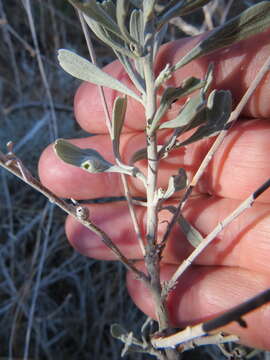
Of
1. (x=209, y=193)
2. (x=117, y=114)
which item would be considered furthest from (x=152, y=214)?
(x=209, y=193)

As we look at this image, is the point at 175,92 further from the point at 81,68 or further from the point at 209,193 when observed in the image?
the point at 209,193

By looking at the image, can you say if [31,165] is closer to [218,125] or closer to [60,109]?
[60,109]

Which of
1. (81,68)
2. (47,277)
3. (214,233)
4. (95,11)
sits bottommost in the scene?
(47,277)

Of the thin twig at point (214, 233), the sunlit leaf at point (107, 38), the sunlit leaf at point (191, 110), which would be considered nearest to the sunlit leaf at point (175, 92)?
the sunlit leaf at point (191, 110)

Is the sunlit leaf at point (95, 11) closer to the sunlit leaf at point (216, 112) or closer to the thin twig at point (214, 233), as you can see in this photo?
the sunlit leaf at point (216, 112)

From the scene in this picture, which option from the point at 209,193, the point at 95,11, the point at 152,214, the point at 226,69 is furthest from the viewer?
the point at 209,193

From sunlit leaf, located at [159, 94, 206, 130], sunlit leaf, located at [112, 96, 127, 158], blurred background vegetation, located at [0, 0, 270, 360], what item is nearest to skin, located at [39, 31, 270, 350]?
blurred background vegetation, located at [0, 0, 270, 360]

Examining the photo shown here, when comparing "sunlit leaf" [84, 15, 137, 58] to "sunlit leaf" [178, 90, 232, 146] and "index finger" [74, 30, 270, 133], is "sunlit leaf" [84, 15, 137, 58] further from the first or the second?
"index finger" [74, 30, 270, 133]

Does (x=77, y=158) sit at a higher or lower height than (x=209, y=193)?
higher
